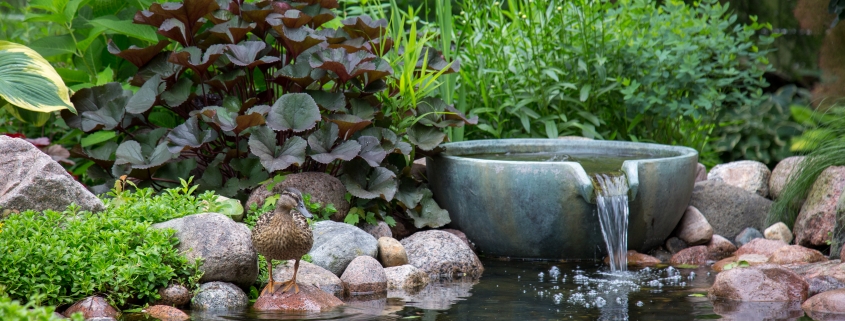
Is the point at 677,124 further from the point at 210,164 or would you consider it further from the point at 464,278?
the point at 210,164

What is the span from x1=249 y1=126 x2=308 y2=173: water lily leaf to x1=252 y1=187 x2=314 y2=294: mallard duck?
116 centimetres

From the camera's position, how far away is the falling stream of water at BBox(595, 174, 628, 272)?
5793 millimetres

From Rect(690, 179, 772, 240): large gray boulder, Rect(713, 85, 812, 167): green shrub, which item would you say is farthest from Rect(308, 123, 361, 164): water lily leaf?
Rect(713, 85, 812, 167): green shrub

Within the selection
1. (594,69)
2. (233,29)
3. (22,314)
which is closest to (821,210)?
(594,69)

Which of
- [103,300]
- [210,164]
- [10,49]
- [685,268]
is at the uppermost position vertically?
[10,49]

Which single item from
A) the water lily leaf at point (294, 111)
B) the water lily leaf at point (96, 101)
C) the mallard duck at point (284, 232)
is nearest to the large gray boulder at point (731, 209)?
the water lily leaf at point (294, 111)

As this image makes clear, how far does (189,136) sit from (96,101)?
0.92 meters

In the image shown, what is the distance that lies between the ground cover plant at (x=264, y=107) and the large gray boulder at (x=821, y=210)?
253cm

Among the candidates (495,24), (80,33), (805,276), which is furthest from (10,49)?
(805,276)

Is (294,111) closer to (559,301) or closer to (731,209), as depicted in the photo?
(559,301)

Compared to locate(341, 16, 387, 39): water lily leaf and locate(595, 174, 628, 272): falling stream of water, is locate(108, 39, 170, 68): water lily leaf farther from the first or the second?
locate(595, 174, 628, 272): falling stream of water

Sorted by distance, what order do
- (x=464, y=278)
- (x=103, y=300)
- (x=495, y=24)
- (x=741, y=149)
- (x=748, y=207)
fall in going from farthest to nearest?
(x=741, y=149) → (x=495, y=24) → (x=748, y=207) → (x=464, y=278) → (x=103, y=300)

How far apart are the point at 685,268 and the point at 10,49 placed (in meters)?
4.73

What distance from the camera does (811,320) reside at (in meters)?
4.27
